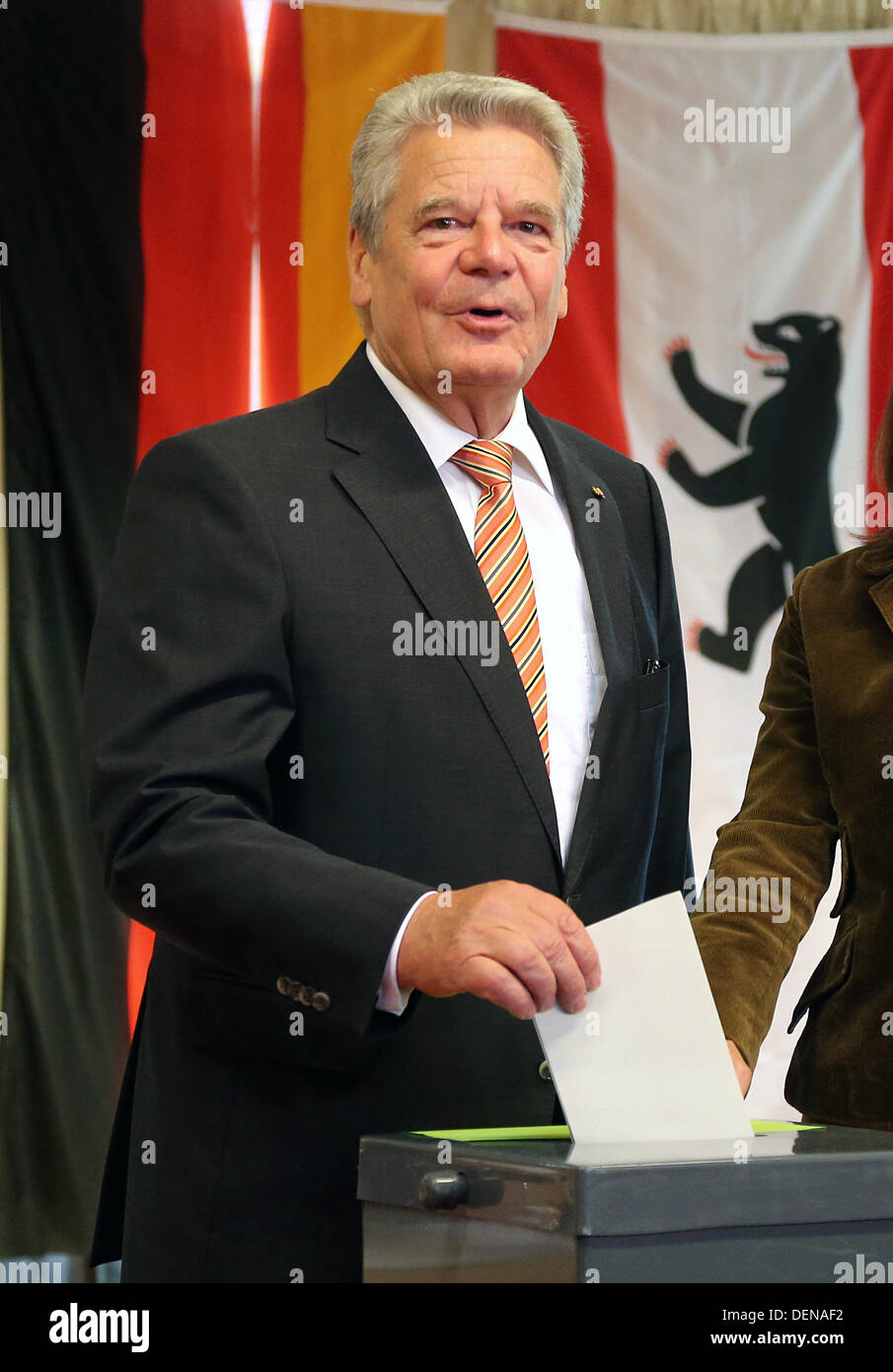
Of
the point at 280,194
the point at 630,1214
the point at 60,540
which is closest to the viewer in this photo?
the point at 630,1214

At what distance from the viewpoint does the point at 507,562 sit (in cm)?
195

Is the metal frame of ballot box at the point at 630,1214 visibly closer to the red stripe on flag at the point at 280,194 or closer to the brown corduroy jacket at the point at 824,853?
the brown corduroy jacket at the point at 824,853

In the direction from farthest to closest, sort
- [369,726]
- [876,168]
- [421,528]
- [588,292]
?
[876,168] → [588,292] → [421,528] → [369,726]

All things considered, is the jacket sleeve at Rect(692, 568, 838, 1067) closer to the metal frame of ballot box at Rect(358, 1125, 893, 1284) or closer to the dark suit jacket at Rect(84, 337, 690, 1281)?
the dark suit jacket at Rect(84, 337, 690, 1281)

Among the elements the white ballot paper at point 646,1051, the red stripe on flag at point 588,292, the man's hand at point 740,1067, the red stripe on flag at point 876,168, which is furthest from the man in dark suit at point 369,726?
the red stripe on flag at point 876,168

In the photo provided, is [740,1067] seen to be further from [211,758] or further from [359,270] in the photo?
[359,270]

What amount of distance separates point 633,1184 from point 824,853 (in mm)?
955

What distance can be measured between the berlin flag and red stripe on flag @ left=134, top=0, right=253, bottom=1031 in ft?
2.35

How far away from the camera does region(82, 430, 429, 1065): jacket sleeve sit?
1521 millimetres

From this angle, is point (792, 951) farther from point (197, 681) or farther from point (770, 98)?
point (770, 98)

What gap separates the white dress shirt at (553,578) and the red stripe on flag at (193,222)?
Answer: 190 cm

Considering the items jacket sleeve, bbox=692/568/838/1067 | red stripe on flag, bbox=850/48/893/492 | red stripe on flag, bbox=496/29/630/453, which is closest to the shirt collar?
jacket sleeve, bbox=692/568/838/1067

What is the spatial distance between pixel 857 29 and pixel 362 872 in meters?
3.53

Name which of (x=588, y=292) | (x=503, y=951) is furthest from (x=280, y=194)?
(x=503, y=951)
